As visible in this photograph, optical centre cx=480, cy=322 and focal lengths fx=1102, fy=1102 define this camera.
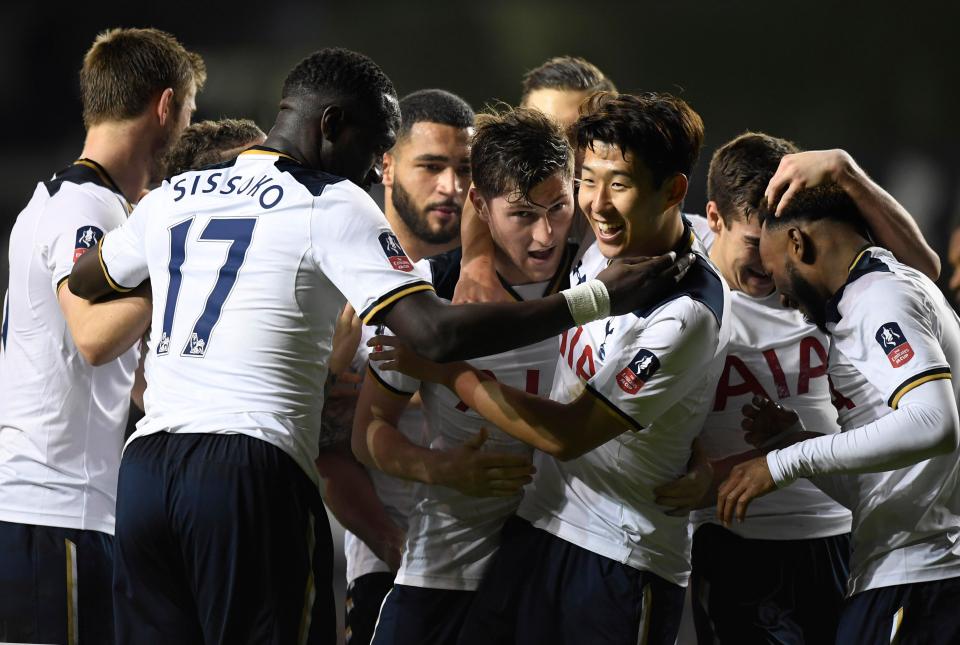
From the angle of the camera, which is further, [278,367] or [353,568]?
[353,568]

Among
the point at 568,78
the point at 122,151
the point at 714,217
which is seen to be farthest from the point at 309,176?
the point at 568,78

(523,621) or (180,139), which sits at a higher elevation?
(180,139)

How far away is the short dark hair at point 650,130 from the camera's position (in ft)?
9.48

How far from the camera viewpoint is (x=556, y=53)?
24.8 feet

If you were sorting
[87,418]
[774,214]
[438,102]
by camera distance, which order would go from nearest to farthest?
[774,214] < [87,418] < [438,102]

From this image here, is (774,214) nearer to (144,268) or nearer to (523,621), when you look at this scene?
(523,621)

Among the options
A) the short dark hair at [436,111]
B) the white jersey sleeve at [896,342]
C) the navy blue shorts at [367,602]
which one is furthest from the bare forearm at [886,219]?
the navy blue shorts at [367,602]

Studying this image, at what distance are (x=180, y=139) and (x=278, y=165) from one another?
114 centimetres

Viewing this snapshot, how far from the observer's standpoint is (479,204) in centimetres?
332

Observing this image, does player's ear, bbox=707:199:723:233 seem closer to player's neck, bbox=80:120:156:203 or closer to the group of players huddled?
the group of players huddled

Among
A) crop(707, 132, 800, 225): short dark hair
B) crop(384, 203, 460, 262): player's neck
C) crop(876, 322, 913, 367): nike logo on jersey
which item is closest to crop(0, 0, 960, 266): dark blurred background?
crop(384, 203, 460, 262): player's neck

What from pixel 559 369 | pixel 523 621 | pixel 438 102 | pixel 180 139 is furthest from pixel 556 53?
pixel 523 621

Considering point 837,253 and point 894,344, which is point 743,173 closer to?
point 837,253

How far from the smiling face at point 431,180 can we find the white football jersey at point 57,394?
4.34 feet
